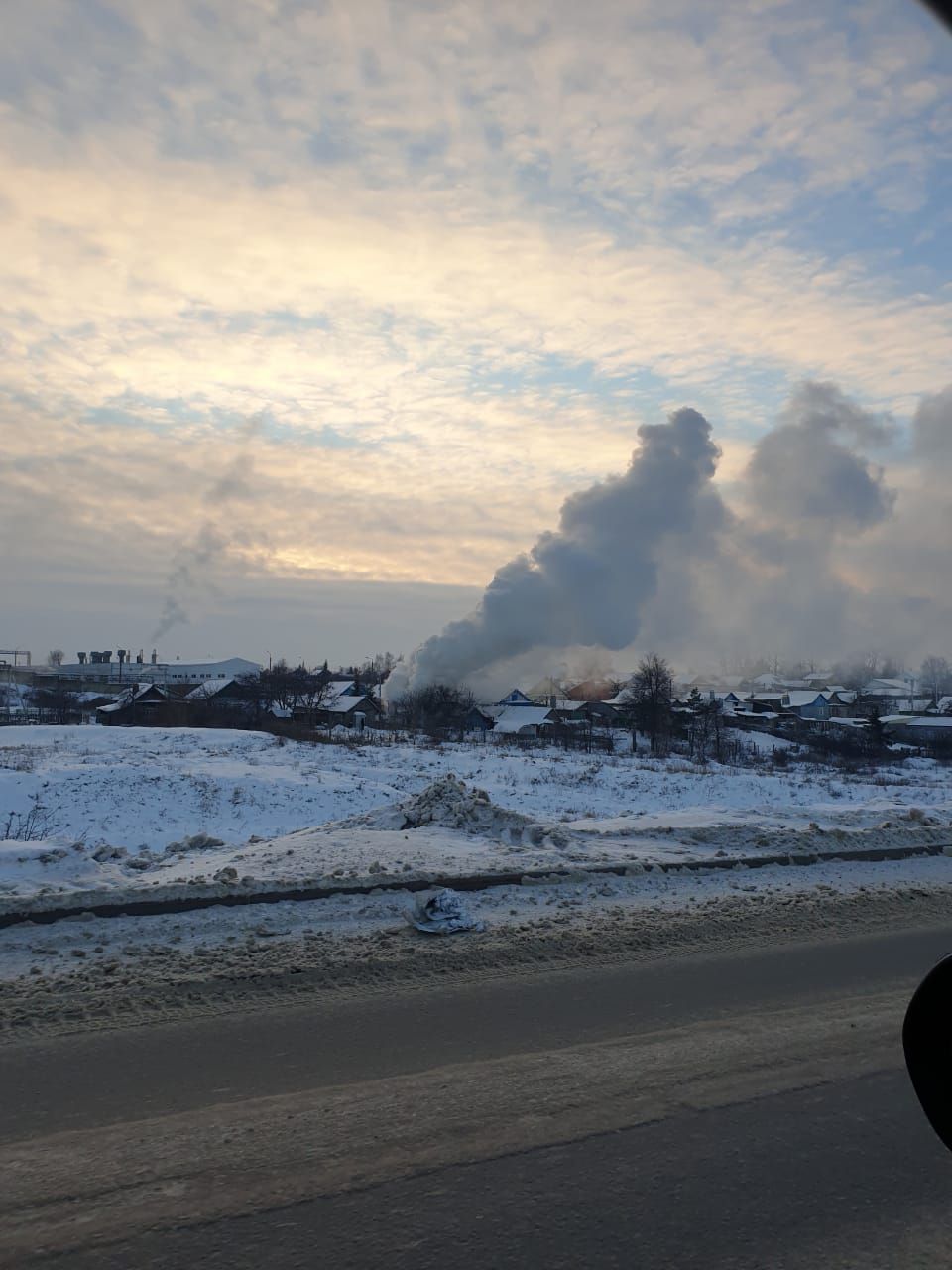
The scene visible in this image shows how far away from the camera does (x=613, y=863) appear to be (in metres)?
10.2

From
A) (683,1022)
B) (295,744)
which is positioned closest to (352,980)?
(683,1022)

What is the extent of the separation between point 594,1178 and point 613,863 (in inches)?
259

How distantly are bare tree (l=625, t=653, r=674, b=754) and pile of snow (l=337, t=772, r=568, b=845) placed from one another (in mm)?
44597

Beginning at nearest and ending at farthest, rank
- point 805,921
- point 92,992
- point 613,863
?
1. point 92,992
2. point 805,921
3. point 613,863

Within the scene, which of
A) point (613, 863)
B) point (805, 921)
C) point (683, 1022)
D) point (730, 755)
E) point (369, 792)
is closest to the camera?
point (683, 1022)

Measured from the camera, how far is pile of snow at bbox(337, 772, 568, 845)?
12.5 meters

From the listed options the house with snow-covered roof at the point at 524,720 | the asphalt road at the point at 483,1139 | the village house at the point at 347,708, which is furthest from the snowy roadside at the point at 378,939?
the house with snow-covered roof at the point at 524,720

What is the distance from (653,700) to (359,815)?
46.0 metres

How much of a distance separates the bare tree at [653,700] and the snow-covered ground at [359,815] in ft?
74.8

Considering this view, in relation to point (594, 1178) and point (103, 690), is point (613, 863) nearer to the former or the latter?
point (594, 1178)

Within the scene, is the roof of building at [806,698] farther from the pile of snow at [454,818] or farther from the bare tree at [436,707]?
the pile of snow at [454,818]

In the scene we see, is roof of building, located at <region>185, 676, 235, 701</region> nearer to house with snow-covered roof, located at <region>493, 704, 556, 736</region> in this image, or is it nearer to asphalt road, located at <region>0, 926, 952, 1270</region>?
house with snow-covered roof, located at <region>493, 704, 556, 736</region>

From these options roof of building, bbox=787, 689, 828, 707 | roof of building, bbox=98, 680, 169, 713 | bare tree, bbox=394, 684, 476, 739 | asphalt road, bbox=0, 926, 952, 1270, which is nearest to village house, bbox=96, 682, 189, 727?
roof of building, bbox=98, 680, 169, 713

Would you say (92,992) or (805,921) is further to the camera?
(805,921)
